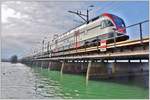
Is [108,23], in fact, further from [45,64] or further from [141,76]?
[45,64]

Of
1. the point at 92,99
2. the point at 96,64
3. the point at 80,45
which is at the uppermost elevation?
the point at 80,45

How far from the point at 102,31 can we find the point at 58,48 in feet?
69.3

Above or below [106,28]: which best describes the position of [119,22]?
above

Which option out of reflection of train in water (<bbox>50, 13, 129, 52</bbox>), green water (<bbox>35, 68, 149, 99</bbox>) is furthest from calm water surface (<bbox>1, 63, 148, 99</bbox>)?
reflection of train in water (<bbox>50, 13, 129, 52</bbox>)

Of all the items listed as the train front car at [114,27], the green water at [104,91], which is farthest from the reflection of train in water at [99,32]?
the green water at [104,91]

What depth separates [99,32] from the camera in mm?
25422

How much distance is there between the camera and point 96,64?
79.5 ft

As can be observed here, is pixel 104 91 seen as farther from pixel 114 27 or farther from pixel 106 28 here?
pixel 106 28

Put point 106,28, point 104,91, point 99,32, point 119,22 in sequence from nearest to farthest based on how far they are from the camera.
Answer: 1. point 104,91
2. point 106,28
3. point 119,22
4. point 99,32

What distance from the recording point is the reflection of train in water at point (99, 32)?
74.4ft

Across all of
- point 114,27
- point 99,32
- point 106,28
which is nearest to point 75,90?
point 114,27

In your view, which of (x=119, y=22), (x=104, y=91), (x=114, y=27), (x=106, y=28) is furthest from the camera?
(x=119, y=22)

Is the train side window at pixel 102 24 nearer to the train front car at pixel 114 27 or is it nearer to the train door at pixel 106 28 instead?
the train door at pixel 106 28

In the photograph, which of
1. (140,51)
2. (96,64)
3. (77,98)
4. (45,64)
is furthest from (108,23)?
(45,64)
